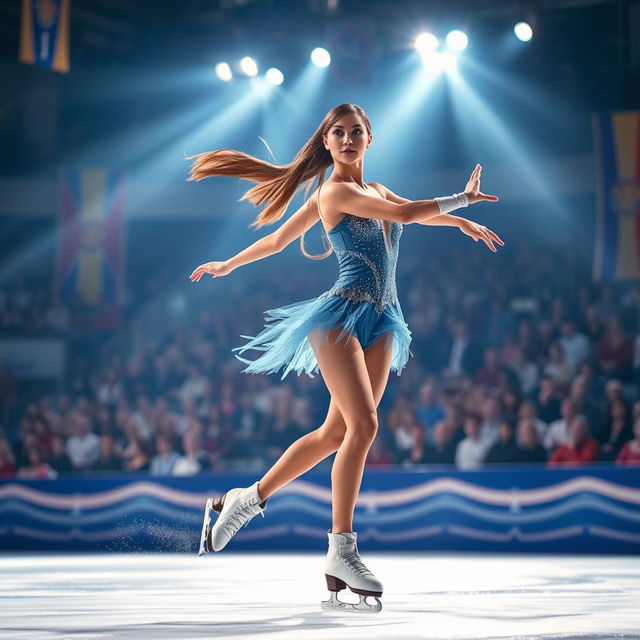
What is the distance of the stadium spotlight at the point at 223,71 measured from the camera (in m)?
12.7

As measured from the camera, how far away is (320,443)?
12.8 feet

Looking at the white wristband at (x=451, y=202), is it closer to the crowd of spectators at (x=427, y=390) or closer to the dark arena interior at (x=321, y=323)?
the dark arena interior at (x=321, y=323)

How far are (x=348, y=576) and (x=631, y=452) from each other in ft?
16.9

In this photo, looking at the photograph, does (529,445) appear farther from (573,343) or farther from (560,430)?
(573,343)

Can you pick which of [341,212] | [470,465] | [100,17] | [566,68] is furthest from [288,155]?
[341,212]

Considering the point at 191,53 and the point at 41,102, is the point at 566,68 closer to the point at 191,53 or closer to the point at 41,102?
the point at 191,53

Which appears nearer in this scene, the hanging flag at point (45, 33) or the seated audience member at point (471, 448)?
the seated audience member at point (471, 448)

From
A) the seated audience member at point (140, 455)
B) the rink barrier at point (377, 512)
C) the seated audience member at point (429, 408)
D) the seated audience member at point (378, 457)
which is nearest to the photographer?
the rink barrier at point (377, 512)

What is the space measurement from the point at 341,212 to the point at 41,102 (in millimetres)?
12551

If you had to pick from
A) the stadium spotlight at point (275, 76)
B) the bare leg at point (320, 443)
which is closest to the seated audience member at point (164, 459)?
the stadium spotlight at point (275, 76)

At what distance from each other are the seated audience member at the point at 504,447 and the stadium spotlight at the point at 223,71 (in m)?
5.96

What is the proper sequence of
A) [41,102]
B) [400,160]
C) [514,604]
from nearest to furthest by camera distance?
[514,604] < [400,160] < [41,102]

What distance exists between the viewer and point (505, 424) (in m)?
8.79

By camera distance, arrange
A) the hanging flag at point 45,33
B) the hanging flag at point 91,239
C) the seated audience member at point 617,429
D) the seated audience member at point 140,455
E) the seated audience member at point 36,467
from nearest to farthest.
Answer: the seated audience member at point 617,429, the seated audience member at point 140,455, the seated audience member at point 36,467, the hanging flag at point 45,33, the hanging flag at point 91,239
